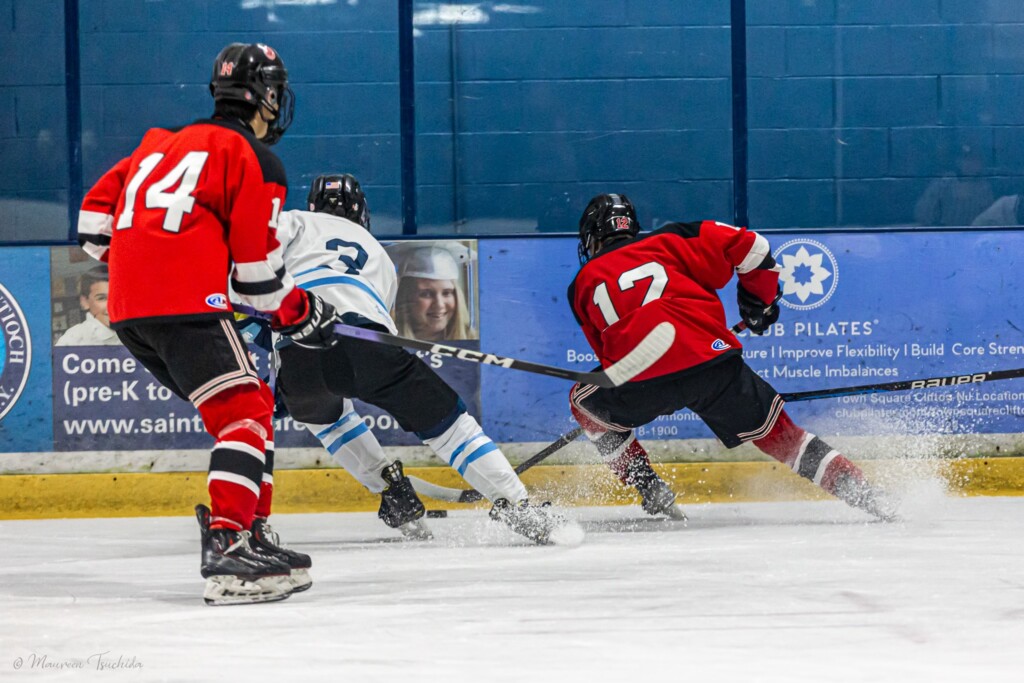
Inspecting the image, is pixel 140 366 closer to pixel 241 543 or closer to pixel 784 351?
pixel 241 543

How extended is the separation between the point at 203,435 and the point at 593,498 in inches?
55.1

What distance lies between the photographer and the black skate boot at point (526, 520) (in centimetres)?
341

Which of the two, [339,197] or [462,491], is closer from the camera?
[339,197]

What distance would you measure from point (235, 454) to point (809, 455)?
177 cm

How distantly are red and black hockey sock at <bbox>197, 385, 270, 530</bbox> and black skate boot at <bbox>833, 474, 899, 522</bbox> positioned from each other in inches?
Answer: 70.0

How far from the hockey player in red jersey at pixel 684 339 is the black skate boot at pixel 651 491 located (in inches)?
2.9

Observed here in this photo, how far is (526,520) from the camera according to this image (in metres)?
3.41

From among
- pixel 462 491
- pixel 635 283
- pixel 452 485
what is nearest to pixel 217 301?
pixel 635 283

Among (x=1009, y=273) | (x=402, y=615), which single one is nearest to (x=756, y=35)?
(x=1009, y=273)

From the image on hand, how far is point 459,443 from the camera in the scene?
3.48 metres

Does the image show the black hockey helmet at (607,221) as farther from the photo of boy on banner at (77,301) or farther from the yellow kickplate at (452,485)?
the photo of boy on banner at (77,301)

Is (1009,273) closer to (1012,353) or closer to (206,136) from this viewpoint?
(1012,353)

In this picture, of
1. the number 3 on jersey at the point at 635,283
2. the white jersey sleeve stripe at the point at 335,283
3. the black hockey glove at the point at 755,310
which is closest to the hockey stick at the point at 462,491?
the black hockey glove at the point at 755,310

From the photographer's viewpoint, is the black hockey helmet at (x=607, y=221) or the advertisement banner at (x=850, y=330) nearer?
the black hockey helmet at (x=607, y=221)
